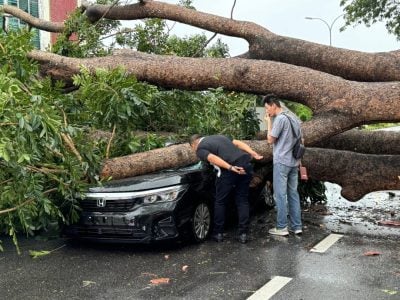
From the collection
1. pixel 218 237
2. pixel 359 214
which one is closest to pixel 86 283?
pixel 218 237

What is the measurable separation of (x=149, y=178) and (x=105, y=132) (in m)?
0.91

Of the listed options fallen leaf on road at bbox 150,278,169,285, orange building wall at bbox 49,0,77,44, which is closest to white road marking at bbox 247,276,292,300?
fallen leaf on road at bbox 150,278,169,285

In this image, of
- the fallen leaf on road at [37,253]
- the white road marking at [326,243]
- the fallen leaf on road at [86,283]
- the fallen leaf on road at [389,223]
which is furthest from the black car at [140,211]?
the fallen leaf on road at [389,223]

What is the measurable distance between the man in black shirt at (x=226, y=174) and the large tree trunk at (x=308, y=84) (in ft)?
2.09

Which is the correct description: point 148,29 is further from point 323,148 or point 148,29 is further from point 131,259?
point 131,259

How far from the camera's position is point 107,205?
6078 mm

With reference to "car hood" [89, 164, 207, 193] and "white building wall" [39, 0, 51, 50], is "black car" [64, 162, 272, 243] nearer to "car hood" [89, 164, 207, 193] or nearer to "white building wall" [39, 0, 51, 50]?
"car hood" [89, 164, 207, 193]

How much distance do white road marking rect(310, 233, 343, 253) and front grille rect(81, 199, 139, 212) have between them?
7.09 feet

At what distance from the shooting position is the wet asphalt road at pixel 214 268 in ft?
15.7

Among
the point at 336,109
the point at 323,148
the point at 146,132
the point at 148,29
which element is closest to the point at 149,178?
the point at 146,132

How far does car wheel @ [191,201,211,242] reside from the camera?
20.8ft

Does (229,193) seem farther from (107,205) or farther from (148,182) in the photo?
(107,205)

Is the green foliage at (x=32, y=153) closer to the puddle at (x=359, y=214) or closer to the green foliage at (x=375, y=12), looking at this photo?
the puddle at (x=359, y=214)

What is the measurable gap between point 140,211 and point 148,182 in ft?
1.26
